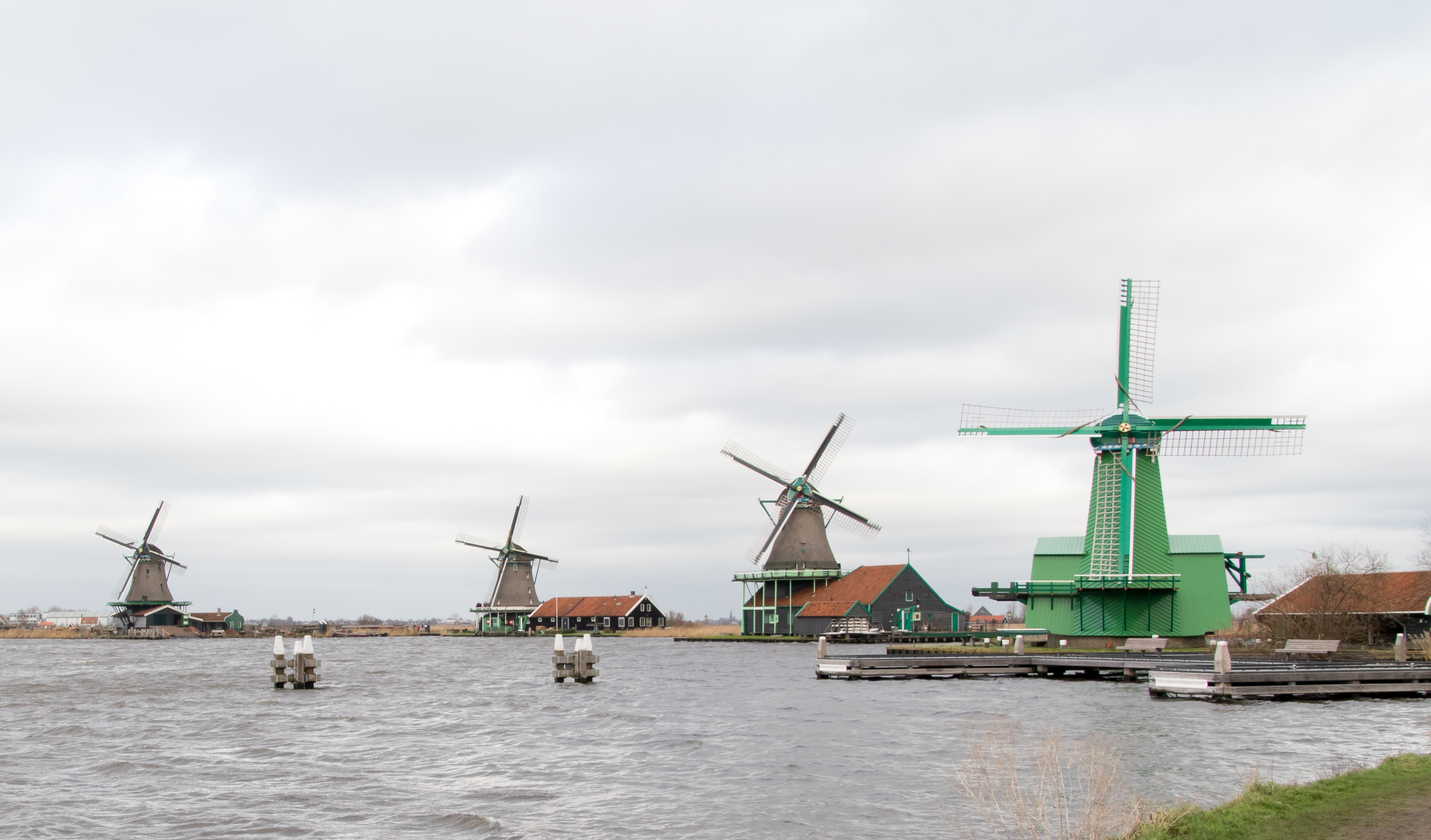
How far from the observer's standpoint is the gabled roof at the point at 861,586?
65.8m

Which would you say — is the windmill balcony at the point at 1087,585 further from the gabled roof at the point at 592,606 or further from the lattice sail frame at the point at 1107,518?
the gabled roof at the point at 592,606

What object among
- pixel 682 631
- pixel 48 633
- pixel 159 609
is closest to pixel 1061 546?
pixel 682 631

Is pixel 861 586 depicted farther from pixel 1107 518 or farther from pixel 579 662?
pixel 579 662

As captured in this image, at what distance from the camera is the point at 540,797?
15.9m

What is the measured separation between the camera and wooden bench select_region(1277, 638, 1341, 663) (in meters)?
36.2

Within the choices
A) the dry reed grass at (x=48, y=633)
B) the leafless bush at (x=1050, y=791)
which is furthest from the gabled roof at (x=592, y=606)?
the leafless bush at (x=1050, y=791)

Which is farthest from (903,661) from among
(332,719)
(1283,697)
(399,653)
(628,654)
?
(399,653)

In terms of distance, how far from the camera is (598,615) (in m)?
93.5

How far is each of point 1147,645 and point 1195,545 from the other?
6.16m

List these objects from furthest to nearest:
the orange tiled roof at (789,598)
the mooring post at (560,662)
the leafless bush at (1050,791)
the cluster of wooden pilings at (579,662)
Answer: the orange tiled roof at (789,598), the mooring post at (560,662), the cluster of wooden pilings at (579,662), the leafless bush at (1050,791)

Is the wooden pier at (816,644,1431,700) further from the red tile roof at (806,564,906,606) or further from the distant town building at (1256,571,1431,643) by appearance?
the red tile roof at (806,564,906,606)

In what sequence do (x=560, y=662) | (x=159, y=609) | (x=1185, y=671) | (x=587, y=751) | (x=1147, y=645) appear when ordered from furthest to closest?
(x=159, y=609)
(x=1147, y=645)
(x=560, y=662)
(x=1185, y=671)
(x=587, y=751)

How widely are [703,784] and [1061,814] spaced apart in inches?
259

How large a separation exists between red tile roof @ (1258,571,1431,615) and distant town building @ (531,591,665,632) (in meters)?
57.7
